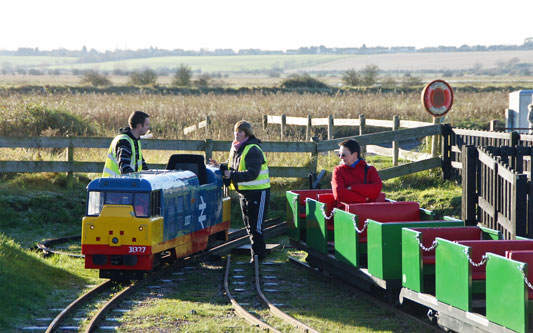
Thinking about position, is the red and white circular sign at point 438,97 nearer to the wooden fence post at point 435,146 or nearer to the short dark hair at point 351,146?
the wooden fence post at point 435,146

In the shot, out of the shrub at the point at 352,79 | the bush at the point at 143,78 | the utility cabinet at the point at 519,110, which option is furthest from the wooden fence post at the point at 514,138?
the shrub at the point at 352,79

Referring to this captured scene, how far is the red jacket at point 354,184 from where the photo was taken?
10.9m

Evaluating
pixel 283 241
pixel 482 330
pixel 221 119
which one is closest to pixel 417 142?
pixel 221 119

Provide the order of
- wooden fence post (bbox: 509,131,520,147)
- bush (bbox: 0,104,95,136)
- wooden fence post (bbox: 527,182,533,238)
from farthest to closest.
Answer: bush (bbox: 0,104,95,136) < wooden fence post (bbox: 509,131,520,147) < wooden fence post (bbox: 527,182,533,238)

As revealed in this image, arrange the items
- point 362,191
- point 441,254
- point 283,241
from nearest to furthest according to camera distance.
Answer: point 441,254
point 362,191
point 283,241

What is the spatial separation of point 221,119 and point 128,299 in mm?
22239

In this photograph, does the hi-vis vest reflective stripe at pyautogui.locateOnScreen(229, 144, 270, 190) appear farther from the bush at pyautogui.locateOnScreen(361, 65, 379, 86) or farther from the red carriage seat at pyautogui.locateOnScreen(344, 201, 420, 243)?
the bush at pyautogui.locateOnScreen(361, 65, 379, 86)

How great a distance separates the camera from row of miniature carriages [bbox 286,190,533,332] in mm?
6703

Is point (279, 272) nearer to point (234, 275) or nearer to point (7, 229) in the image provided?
point (234, 275)

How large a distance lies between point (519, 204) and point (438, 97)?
27.6ft

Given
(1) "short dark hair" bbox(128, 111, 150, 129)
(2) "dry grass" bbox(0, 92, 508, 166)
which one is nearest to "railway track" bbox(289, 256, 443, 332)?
(1) "short dark hair" bbox(128, 111, 150, 129)

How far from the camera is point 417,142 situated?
31.1 metres

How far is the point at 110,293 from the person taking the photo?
1060 centimetres

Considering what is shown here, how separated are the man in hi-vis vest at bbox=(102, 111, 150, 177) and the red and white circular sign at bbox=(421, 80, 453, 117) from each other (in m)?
8.19
